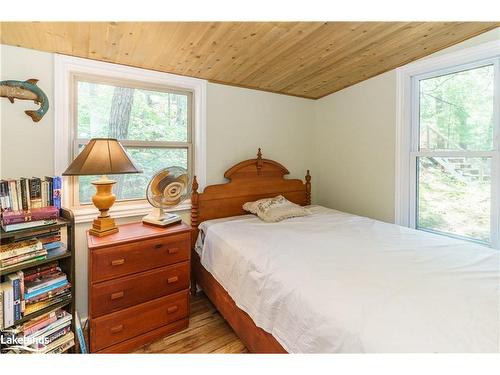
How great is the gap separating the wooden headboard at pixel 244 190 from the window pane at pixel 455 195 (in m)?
1.16

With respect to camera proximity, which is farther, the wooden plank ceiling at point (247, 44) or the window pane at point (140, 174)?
the window pane at point (140, 174)

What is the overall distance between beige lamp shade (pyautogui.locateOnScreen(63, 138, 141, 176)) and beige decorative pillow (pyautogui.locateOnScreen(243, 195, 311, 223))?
113 cm

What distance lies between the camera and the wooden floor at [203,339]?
5.43 feet

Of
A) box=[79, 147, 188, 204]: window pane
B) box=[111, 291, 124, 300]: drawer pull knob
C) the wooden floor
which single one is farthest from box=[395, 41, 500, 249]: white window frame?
box=[111, 291, 124, 300]: drawer pull knob

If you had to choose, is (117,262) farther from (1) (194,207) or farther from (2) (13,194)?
(1) (194,207)

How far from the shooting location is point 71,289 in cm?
147

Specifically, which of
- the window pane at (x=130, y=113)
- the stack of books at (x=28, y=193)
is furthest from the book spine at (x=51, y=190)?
the window pane at (x=130, y=113)

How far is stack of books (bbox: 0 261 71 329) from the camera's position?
125 centimetres

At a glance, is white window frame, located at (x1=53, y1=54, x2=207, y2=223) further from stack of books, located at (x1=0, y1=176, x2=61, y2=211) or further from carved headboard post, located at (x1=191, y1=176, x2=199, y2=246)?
stack of books, located at (x1=0, y1=176, x2=61, y2=211)

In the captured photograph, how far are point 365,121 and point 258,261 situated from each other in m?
1.97

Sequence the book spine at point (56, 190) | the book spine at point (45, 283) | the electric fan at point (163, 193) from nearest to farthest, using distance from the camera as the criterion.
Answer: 1. the book spine at point (45, 283)
2. the book spine at point (56, 190)
3. the electric fan at point (163, 193)

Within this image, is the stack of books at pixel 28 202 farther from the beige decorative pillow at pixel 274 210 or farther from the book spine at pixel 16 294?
the beige decorative pillow at pixel 274 210

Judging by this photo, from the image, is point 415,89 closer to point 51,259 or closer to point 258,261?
point 258,261
